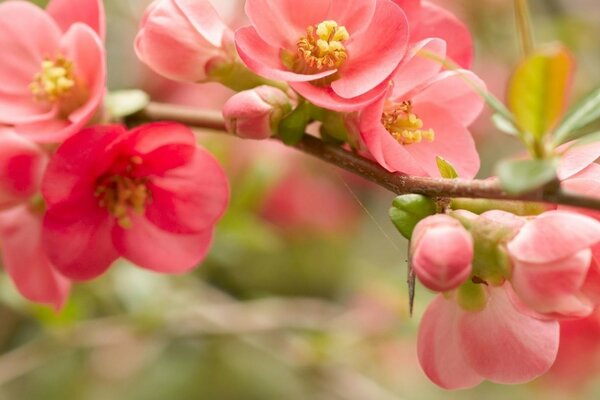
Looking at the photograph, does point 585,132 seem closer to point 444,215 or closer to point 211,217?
point 444,215

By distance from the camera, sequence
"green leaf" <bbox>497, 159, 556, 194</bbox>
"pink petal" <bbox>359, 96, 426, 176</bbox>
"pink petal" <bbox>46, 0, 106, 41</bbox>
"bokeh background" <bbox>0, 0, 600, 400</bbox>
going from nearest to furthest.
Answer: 1. "green leaf" <bbox>497, 159, 556, 194</bbox>
2. "pink petal" <bbox>359, 96, 426, 176</bbox>
3. "pink petal" <bbox>46, 0, 106, 41</bbox>
4. "bokeh background" <bbox>0, 0, 600, 400</bbox>

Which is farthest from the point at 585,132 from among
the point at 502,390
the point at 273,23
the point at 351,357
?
the point at 502,390

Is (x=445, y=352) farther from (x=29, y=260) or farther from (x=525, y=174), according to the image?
(x=29, y=260)

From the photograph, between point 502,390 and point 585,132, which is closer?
point 585,132

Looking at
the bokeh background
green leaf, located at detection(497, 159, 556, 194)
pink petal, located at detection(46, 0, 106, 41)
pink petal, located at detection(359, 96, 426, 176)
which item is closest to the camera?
green leaf, located at detection(497, 159, 556, 194)

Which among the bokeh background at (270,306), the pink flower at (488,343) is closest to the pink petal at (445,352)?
the pink flower at (488,343)

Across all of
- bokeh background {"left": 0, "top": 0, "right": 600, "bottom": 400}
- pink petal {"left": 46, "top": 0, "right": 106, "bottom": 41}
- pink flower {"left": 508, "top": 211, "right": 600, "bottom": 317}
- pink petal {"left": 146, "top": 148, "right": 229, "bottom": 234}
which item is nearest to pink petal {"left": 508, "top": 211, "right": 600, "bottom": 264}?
pink flower {"left": 508, "top": 211, "right": 600, "bottom": 317}

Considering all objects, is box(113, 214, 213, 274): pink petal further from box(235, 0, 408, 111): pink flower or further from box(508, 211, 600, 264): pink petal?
box(508, 211, 600, 264): pink petal
